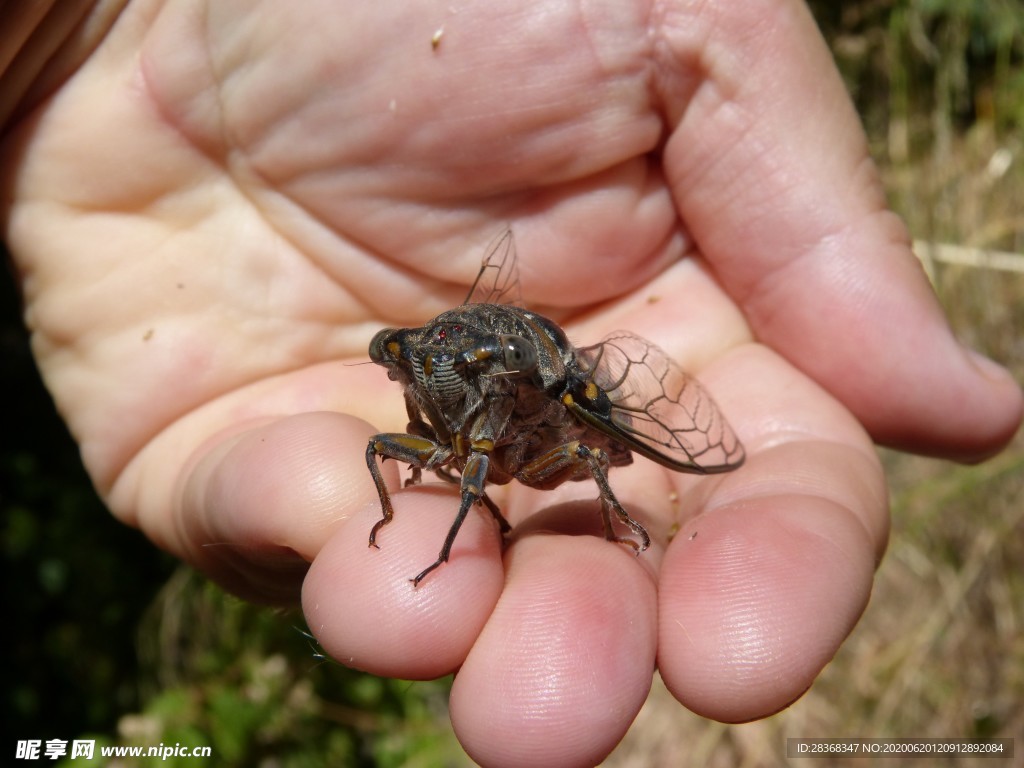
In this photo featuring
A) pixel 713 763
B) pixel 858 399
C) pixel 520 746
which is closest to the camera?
pixel 520 746

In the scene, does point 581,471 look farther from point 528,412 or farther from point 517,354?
point 517,354

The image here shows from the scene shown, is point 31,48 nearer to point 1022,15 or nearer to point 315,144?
point 315,144

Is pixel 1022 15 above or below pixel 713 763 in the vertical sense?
above

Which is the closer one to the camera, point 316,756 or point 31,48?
point 31,48

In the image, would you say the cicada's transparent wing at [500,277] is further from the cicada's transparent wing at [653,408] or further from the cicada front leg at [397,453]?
the cicada front leg at [397,453]

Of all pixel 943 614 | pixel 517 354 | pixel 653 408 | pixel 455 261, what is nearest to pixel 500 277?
pixel 455 261

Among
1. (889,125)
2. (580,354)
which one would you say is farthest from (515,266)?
(889,125)

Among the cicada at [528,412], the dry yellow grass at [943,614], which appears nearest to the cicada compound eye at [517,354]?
the cicada at [528,412]
